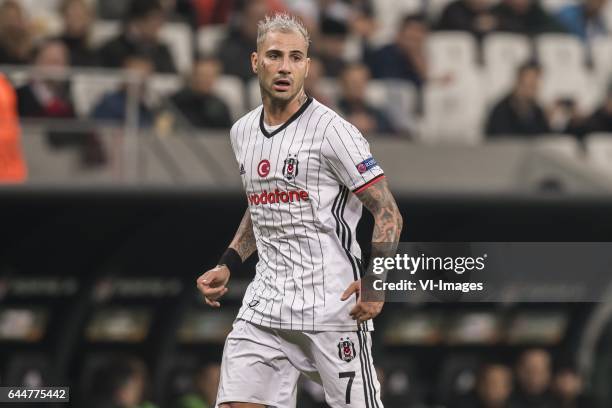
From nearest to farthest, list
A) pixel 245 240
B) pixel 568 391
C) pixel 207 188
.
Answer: pixel 245 240
pixel 207 188
pixel 568 391

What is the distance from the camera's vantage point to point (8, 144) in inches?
337

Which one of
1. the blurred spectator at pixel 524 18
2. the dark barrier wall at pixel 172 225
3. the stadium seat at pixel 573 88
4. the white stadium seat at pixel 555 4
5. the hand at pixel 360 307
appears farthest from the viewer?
the white stadium seat at pixel 555 4

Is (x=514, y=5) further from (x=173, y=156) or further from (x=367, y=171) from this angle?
(x=367, y=171)

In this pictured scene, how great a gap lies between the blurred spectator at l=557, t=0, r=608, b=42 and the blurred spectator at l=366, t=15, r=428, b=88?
2.66m

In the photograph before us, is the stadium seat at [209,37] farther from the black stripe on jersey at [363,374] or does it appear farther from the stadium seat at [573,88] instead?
the black stripe on jersey at [363,374]

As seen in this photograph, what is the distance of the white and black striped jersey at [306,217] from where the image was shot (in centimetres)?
518

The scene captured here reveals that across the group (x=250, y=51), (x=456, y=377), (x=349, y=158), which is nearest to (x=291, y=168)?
A: (x=349, y=158)

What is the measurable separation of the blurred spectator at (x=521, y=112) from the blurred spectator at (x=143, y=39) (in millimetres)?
2765

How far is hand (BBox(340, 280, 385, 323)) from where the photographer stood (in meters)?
4.92

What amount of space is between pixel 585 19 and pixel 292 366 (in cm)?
1012

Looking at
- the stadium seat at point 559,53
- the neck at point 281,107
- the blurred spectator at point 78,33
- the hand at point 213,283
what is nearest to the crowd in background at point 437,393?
the blurred spectator at point 78,33

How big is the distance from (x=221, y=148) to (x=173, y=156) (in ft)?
1.44

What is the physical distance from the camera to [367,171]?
507cm

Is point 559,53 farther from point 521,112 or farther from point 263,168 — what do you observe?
point 263,168
